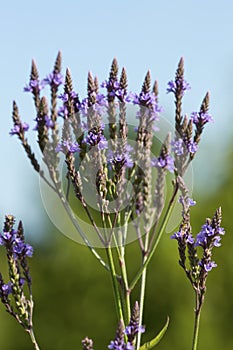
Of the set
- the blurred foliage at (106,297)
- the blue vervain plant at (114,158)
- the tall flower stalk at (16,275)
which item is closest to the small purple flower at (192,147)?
the blue vervain plant at (114,158)

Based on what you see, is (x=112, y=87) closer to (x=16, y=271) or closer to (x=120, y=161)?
(x=120, y=161)

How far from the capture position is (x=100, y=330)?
1269cm

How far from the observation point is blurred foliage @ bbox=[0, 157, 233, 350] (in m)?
12.1

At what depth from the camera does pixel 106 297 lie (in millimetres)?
12711

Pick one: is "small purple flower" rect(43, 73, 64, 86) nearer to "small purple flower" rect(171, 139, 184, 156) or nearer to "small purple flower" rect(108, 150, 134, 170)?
"small purple flower" rect(108, 150, 134, 170)

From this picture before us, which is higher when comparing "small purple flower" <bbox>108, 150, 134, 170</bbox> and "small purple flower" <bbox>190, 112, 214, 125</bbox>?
"small purple flower" <bbox>190, 112, 214, 125</bbox>

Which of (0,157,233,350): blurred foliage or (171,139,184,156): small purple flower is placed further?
(0,157,233,350): blurred foliage

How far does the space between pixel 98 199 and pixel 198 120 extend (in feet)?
2.42

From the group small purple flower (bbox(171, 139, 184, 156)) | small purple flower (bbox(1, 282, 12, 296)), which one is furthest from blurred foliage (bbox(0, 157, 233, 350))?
small purple flower (bbox(171, 139, 184, 156))

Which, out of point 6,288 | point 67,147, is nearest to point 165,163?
point 67,147

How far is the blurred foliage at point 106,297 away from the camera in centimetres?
1215

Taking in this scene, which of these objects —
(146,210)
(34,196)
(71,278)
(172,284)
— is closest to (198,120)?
(146,210)

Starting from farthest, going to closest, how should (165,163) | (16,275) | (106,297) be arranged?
(106,297) < (16,275) < (165,163)

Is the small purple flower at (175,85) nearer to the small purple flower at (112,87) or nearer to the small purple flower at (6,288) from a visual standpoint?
the small purple flower at (112,87)
